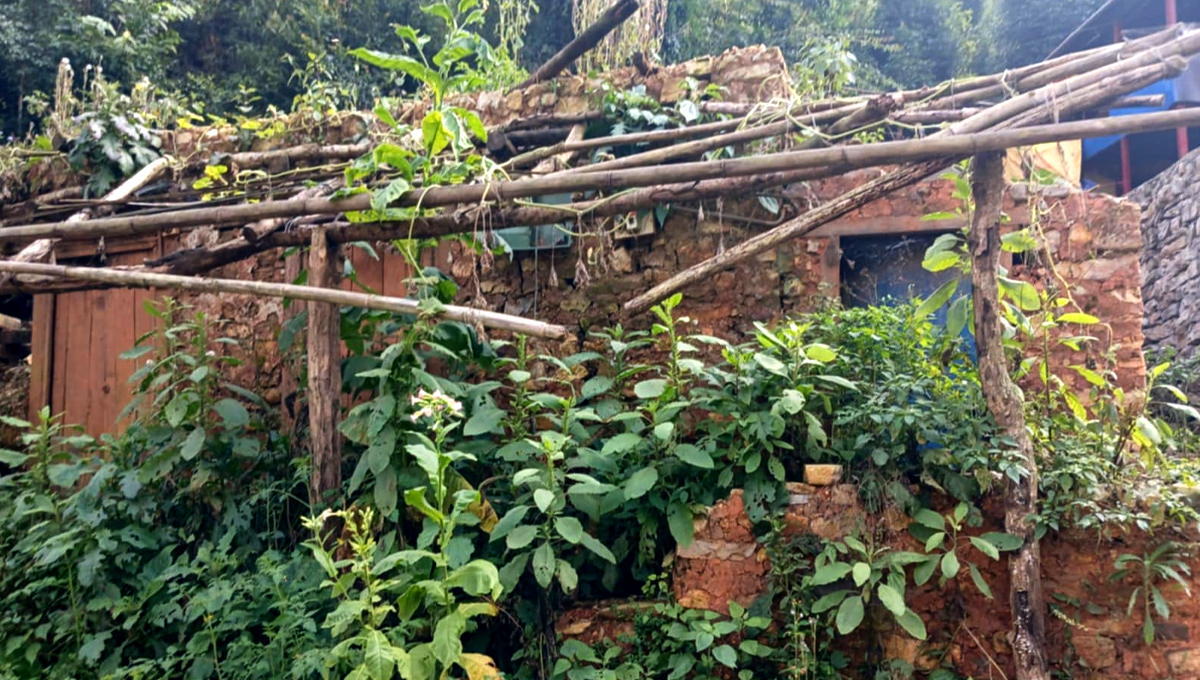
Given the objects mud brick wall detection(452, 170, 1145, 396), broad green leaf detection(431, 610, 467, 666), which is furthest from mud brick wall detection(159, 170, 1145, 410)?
broad green leaf detection(431, 610, 467, 666)

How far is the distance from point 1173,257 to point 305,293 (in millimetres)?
8335

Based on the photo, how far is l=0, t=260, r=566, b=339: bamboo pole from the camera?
152 inches

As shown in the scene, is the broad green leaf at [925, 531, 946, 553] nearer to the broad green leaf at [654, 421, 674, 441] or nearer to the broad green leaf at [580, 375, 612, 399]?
the broad green leaf at [654, 421, 674, 441]

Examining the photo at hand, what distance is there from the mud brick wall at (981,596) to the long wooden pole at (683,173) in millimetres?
1428

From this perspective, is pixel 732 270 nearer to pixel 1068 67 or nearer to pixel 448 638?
pixel 1068 67

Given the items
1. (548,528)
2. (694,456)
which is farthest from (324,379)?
(694,456)

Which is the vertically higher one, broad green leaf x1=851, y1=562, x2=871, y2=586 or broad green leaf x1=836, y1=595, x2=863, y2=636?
broad green leaf x1=851, y1=562, x2=871, y2=586

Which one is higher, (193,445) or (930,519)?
(193,445)

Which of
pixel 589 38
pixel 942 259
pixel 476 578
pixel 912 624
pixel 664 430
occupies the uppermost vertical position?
pixel 589 38

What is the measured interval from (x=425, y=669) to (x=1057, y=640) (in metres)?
2.59

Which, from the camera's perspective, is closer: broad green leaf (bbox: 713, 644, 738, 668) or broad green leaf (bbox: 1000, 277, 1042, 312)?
broad green leaf (bbox: 713, 644, 738, 668)

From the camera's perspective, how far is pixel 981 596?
3727 millimetres

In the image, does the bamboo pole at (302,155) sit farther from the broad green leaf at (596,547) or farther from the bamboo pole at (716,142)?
the broad green leaf at (596,547)

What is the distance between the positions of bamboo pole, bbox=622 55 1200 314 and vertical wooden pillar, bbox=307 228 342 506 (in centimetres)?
157
